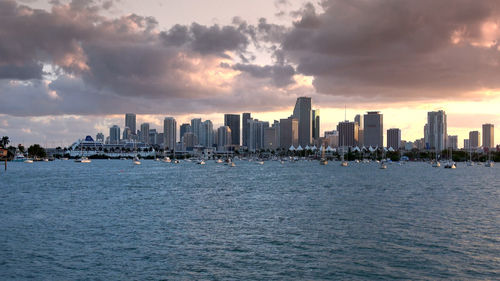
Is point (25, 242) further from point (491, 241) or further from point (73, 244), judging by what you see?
point (491, 241)

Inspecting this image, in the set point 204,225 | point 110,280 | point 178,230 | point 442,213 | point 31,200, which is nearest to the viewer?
point 110,280

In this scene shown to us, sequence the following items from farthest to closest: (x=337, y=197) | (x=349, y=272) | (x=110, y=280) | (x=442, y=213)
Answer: (x=337, y=197), (x=442, y=213), (x=349, y=272), (x=110, y=280)

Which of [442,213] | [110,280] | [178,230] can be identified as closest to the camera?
[110,280]

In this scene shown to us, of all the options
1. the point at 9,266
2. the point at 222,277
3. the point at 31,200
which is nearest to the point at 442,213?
the point at 222,277

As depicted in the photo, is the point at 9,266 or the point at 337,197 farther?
the point at 337,197

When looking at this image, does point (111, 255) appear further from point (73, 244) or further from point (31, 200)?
point (31, 200)

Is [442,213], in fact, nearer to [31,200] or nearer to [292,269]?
[292,269]

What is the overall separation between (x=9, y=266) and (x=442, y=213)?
50.0 m

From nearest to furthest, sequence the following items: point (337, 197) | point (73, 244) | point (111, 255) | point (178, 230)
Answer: point (111, 255) → point (73, 244) → point (178, 230) → point (337, 197)

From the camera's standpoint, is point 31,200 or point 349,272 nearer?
point 349,272

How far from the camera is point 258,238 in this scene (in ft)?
141

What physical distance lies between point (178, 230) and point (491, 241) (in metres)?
28.8

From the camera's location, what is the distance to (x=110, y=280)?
29.6 metres

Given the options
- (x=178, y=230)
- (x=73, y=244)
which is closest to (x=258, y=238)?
(x=178, y=230)
